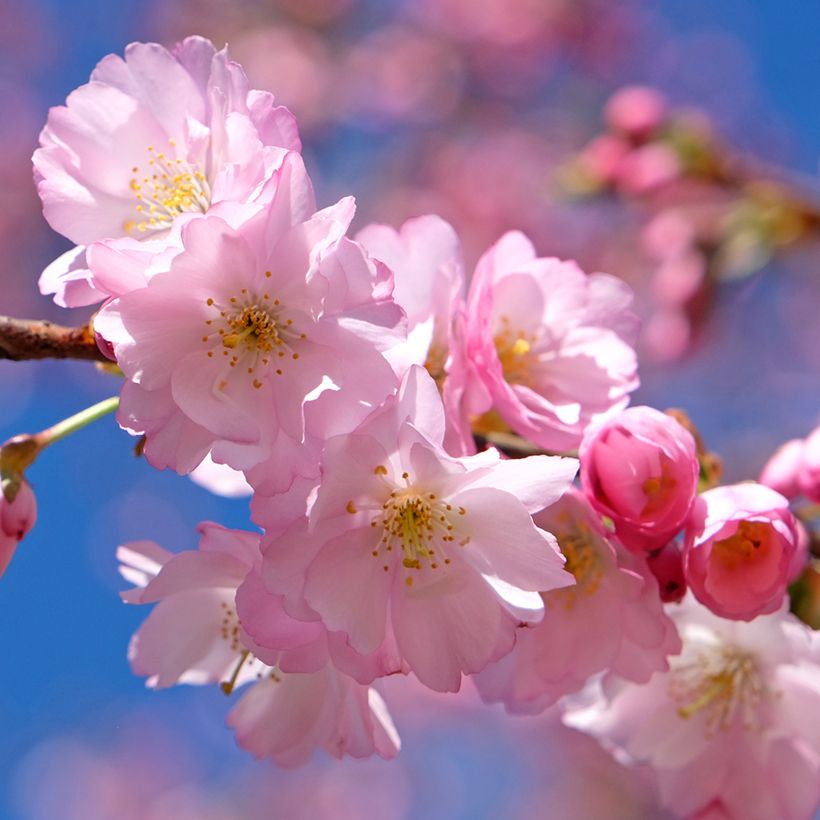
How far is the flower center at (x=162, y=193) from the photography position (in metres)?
1.24

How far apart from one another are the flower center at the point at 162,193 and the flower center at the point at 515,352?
1.40 ft

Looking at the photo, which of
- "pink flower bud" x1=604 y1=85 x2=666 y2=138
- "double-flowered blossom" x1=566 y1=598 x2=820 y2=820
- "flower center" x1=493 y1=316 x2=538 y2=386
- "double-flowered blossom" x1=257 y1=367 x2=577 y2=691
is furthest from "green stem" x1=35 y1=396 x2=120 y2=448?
"pink flower bud" x1=604 y1=85 x2=666 y2=138

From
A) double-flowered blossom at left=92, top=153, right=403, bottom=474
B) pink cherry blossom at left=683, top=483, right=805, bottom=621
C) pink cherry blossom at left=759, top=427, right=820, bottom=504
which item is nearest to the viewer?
double-flowered blossom at left=92, top=153, right=403, bottom=474

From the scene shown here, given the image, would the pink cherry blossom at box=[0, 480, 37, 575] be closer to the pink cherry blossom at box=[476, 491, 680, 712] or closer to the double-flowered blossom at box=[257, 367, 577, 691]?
the double-flowered blossom at box=[257, 367, 577, 691]

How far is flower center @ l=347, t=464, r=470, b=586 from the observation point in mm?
1161

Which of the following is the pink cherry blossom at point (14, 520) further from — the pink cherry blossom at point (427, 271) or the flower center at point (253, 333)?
the pink cherry blossom at point (427, 271)

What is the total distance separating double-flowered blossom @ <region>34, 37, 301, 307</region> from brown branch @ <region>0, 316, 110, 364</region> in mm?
72

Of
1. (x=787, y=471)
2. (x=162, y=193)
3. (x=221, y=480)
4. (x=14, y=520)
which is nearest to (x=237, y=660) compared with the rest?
(x=221, y=480)

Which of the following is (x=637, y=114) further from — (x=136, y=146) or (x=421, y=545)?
(x=421, y=545)

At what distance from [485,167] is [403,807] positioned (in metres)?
4.52

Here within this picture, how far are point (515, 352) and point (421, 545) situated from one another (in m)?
0.36

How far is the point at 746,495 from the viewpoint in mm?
1167

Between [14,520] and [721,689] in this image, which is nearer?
[14,520]

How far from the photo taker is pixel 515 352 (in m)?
1.43
